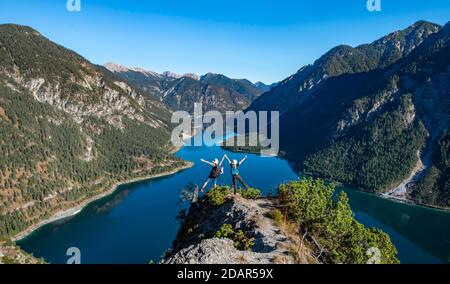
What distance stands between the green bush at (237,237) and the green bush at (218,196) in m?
7.69

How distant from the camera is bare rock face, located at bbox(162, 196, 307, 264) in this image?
31175mm

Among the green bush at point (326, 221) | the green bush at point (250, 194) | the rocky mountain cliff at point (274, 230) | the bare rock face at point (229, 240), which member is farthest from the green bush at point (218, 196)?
the green bush at point (326, 221)

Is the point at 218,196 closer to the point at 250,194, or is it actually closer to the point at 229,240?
the point at 250,194

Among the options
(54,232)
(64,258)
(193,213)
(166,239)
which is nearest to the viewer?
(193,213)

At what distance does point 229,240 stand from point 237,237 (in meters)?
1.56

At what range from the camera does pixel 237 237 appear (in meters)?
36.4

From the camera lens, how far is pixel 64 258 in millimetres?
164875

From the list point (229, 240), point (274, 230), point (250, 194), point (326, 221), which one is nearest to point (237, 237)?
point (229, 240)

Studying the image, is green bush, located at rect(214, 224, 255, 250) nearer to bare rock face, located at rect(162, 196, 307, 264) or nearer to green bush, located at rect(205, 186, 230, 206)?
bare rock face, located at rect(162, 196, 307, 264)

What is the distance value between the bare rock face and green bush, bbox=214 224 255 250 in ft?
1.68
